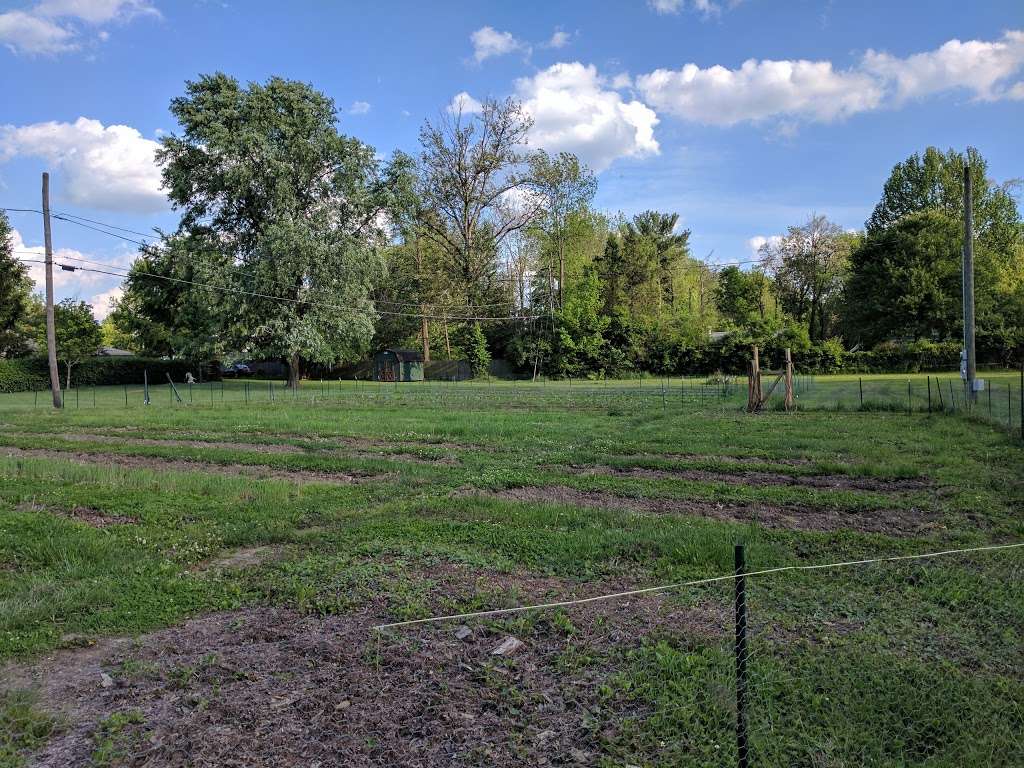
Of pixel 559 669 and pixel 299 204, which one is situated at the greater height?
pixel 299 204

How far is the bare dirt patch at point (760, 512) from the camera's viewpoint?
7.05 metres

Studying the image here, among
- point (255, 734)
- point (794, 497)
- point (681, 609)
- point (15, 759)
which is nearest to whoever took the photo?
point (15, 759)

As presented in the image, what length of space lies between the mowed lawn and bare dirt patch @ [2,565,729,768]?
0.02 m

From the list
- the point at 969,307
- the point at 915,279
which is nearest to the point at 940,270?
the point at 915,279

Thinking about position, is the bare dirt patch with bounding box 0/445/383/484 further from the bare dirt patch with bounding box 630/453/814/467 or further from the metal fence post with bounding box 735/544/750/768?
the metal fence post with bounding box 735/544/750/768

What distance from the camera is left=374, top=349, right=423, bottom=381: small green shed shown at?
175 feet

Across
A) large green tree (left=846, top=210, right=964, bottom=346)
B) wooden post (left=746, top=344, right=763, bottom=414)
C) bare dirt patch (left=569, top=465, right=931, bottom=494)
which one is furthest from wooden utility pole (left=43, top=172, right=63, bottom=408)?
large green tree (left=846, top=210, right=964, bottom=346)

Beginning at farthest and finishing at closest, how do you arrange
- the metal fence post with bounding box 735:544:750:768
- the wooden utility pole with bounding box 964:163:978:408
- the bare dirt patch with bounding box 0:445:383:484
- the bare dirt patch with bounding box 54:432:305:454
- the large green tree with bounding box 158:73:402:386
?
1. the large green tree with bounding box 158:73:402:386
2. the wooden utility pole with bounding box 964:163:978:408
3. the bare dirt patch with bounding box 54:432:305:454
4. the bare dirt patch with bounding box 0:445:383:484
5. the metal fence post with bounding box 735:544:750:768

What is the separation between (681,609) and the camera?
4691 millimetres

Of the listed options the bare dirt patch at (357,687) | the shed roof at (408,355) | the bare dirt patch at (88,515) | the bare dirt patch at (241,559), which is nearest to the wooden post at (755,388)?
the bare dirt patch at (357,687)

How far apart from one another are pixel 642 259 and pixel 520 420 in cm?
4340

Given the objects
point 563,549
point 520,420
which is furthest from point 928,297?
point 563,549

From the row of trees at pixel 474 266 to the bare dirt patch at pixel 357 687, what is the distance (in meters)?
34.8

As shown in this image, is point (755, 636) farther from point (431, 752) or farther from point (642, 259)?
point (642, 259)
